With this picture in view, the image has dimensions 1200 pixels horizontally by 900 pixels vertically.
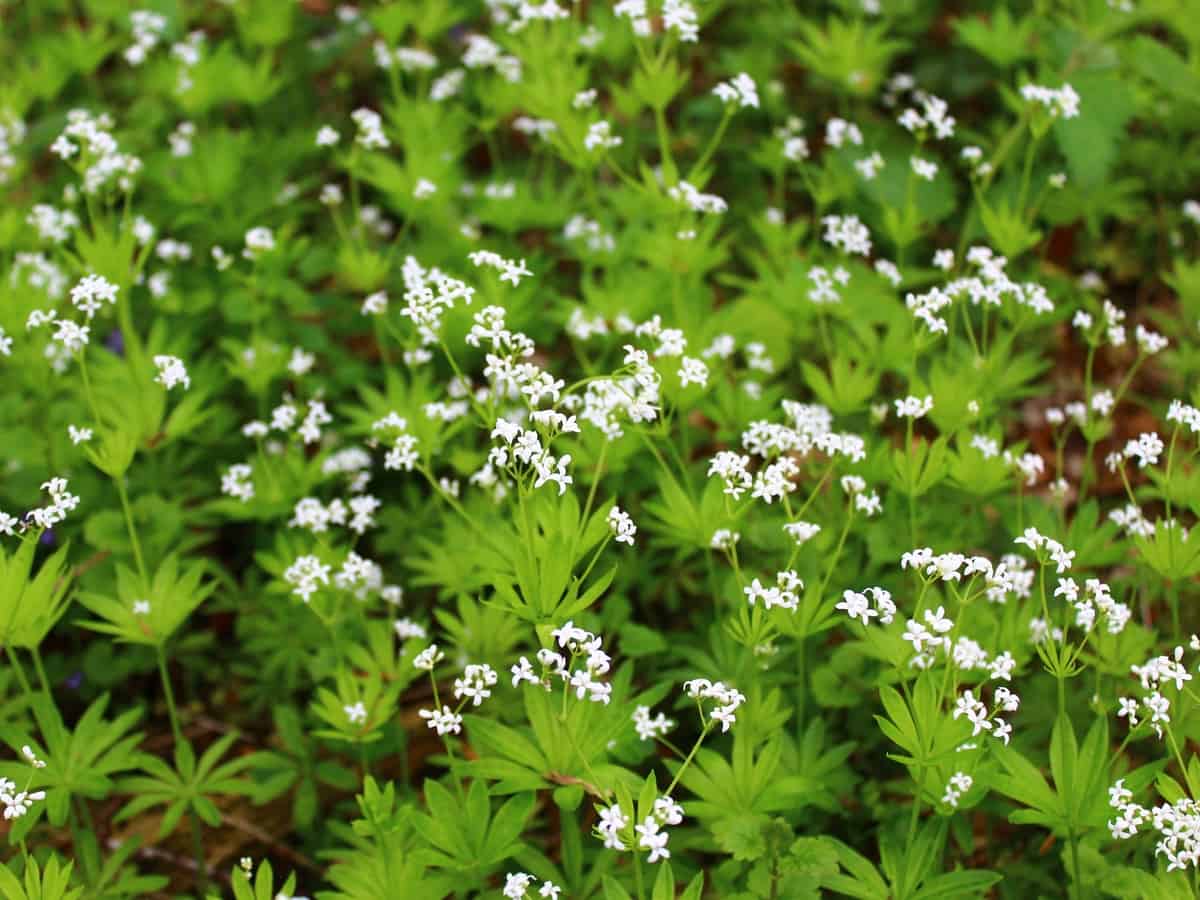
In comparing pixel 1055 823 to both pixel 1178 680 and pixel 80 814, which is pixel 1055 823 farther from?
pixel 80 814

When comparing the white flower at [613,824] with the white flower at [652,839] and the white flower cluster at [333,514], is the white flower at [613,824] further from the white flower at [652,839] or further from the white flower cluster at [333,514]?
the white flower cluster at [333,514]

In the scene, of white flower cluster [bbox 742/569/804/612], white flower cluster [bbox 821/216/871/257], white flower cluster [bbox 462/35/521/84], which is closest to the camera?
white flower cluster [bbox 742/569/804/612]

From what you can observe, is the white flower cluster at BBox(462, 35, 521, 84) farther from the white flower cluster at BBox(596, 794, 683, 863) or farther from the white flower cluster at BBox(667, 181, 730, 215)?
the white flower cluster at BBox(596, 794, 683, 863)

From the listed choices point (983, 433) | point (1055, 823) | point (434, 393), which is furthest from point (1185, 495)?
point (434, 393)

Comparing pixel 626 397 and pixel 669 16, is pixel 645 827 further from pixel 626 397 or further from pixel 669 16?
pixel 669 16

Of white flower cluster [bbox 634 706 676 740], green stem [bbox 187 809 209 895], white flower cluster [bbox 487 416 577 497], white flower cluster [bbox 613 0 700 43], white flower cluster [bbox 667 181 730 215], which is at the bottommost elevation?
green stem [bbox 187 809 209 895]

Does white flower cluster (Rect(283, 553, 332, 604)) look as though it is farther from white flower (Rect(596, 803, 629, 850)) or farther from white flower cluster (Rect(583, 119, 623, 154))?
white flower cluster (Rect(583, 119, 623, 154))

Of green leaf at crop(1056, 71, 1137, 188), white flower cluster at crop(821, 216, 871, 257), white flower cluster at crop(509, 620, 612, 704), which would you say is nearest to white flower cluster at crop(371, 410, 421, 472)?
white flower cluster at crop(509, 620, 612, 704)

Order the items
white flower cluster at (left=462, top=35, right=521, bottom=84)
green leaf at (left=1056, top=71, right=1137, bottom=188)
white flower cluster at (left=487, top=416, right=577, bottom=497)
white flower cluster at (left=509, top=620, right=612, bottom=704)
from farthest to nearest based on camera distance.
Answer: white flower cluster at (left=462, top=35, right=521, bottom=84) < green leaf at (left=1056, top=71, right=1137, bottom=188) < white flower cluster at (left=487, top=416, right=577, bottom=497) < white flower cluster at (left=509, top=620, right=612, bottom=704)

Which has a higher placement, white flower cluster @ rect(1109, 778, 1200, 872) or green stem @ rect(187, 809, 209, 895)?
white flower cluster @ rect(1109, 778, 1200, 872)

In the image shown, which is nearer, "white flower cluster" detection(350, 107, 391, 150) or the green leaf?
"white flower cluster" detection(350, 107, 391, 150)
